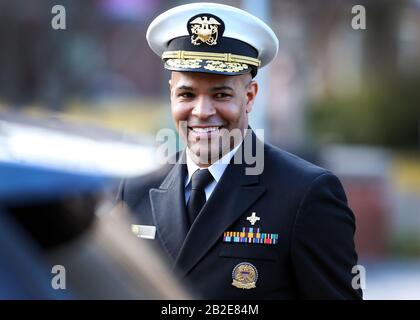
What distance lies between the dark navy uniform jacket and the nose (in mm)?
212

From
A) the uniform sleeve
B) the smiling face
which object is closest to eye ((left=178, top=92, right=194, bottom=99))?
the smiling face

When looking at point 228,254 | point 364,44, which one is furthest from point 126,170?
point 364,44

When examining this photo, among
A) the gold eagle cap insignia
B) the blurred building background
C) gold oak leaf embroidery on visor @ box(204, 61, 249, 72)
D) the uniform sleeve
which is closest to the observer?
the uniform sleeve

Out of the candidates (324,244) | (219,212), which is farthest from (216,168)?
(324,244)

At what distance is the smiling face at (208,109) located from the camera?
2.57 m

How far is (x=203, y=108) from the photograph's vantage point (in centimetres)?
257

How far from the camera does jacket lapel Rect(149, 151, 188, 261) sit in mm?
2660

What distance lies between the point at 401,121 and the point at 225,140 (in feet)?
36.9

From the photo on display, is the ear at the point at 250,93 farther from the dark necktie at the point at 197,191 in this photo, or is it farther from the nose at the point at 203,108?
the dark necktie at the point at 197,191

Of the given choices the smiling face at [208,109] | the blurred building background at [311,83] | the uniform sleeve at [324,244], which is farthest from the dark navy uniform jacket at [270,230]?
the blurred building background at [311,83]

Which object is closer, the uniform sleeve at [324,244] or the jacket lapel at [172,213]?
the uniform sleeve at [324,244]

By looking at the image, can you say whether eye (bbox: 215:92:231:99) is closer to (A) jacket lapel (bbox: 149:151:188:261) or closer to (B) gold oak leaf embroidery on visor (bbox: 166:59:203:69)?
(B) gold oak leaf embroidery on visor (bbox: 166:59:203:69)

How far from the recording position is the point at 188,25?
8.97 feet

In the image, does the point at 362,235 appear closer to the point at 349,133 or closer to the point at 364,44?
the point at 349,133
